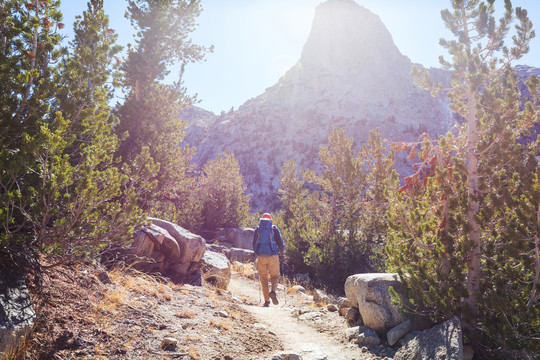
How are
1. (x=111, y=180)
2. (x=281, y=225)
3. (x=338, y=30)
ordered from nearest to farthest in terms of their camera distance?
(x=111, y=180)
(x=281, y=225)
(x=338, y=30)

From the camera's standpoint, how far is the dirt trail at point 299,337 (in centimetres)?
460

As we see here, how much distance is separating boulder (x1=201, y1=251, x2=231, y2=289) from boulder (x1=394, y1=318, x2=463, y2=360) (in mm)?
5607

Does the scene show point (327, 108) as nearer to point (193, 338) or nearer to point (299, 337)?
point (299, 337)

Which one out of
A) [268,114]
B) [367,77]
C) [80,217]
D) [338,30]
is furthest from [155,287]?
[338,30]

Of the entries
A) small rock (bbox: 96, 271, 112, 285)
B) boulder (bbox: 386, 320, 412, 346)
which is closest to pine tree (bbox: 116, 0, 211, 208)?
small rock (bbox: 96, 271, 112, 285)

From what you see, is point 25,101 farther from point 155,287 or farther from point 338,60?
point 338,60

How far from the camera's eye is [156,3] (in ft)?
44.3

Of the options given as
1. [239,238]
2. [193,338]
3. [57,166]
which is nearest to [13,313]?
[57,166]

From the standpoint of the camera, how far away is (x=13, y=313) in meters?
3.10

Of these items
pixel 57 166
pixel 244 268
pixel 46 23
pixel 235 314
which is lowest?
pixel 244 268

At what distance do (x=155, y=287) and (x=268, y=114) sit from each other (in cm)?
6762

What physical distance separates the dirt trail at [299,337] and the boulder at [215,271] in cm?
104

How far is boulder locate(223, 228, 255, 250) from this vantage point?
18328 millimetres

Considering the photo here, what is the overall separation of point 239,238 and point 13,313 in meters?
15.6
